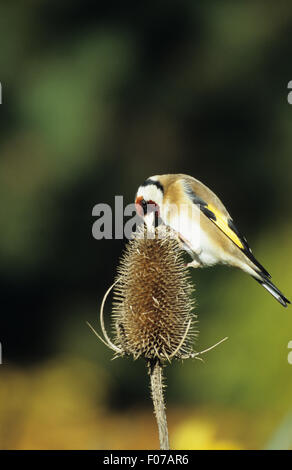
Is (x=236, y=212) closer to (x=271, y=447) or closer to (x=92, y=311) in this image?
(x=92, y=311)

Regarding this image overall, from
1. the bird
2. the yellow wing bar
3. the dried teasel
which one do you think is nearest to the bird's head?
the bird

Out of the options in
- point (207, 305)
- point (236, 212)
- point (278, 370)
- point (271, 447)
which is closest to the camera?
point (271, 447)

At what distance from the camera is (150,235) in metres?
2.78

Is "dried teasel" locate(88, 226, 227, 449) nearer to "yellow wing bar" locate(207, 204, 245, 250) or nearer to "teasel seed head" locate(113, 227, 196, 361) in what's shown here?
"teasel seed head" locate(113, 227, 196, 361)

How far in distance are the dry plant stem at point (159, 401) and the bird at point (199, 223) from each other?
4.38 feet

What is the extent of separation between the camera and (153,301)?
265 centimetres

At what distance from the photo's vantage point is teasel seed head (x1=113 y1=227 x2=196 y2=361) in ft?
8.38

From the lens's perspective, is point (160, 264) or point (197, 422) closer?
point (160, 264)

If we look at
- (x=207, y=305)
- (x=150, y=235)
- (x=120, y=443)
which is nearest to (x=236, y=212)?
(x=207, y=305)

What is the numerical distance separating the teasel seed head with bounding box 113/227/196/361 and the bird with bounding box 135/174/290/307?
94 centimetres

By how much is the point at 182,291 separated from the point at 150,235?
27 cm

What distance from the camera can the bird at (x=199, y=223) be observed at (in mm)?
3760

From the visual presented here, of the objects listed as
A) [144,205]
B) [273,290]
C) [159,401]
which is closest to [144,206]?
[144,205]

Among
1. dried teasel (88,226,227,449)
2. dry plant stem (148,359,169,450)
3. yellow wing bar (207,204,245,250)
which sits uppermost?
yellow wing bar (207,204,245,250)
